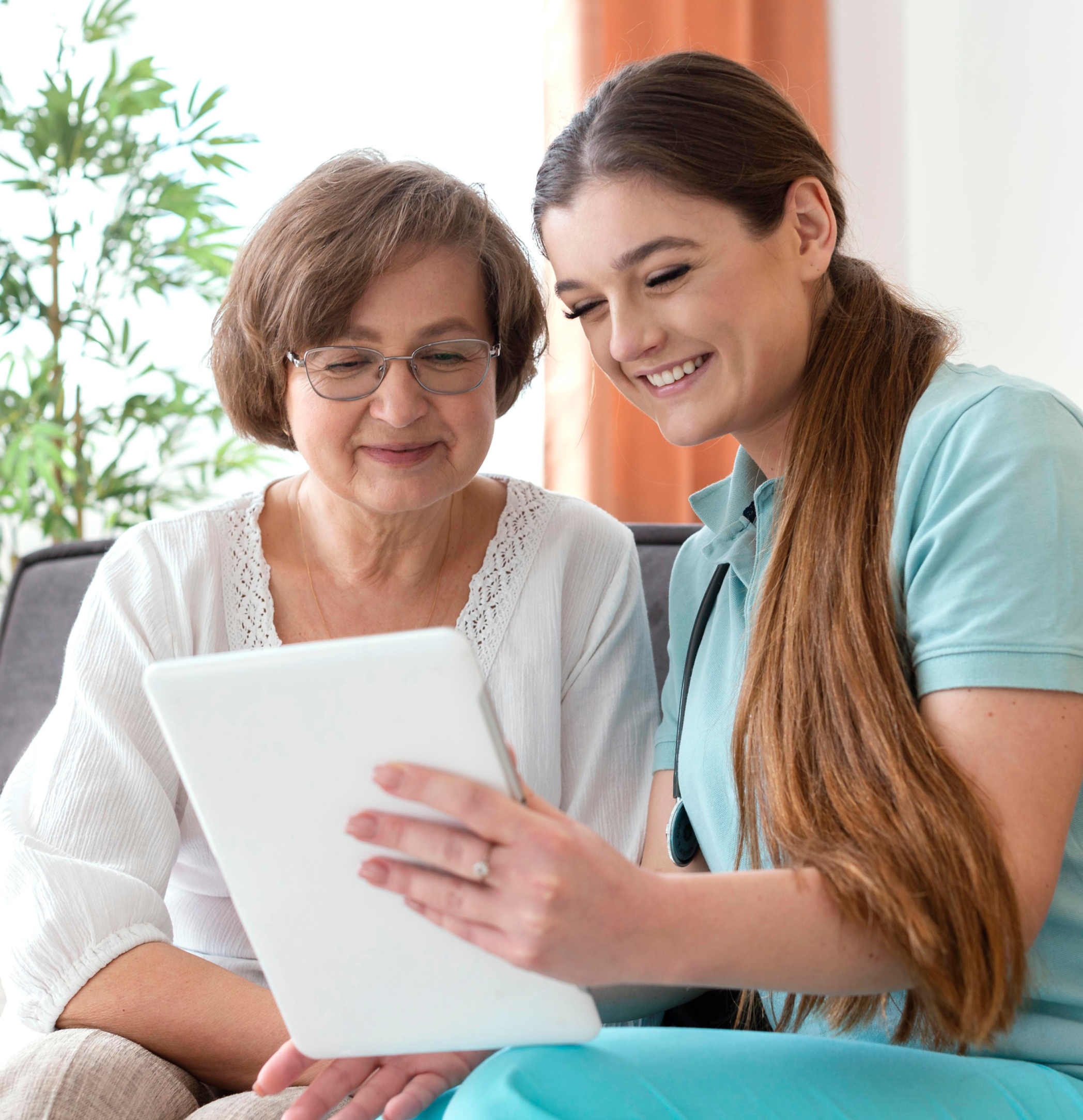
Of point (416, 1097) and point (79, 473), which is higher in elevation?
point (79, 473)

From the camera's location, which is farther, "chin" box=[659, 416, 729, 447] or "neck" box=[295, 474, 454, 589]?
"neck" box=[295, 474, 454, 589]

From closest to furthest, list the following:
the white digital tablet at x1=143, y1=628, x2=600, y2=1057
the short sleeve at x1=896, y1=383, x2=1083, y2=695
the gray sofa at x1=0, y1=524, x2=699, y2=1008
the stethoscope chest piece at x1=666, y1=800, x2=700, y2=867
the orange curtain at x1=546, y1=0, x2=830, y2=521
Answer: the white digital tablet at x1=143, y1=628, x2=600, y2=1057 < the short sleeve at x1=896, y1=383, x2=1083, y2=695 < the stethoscope chest piece at x1=666, y1=800, x2=700, y2=867 < the gray sofa at x1=0, y1=524, x2=699, y2=1008 < the orange curtain at x1=546, y1=0, x2=830, y2=521

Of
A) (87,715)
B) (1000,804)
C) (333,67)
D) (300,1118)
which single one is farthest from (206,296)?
(1000,804)

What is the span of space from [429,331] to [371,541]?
30cm

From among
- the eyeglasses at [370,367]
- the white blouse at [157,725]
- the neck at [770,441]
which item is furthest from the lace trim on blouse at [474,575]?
the neck at [770,441]

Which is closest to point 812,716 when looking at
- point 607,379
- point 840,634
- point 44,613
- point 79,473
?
point 840,634

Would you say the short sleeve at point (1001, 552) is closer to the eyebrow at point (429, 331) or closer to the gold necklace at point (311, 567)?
the eyebrow at point (429, 331)

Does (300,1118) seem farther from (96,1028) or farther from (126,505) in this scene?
(126,505)

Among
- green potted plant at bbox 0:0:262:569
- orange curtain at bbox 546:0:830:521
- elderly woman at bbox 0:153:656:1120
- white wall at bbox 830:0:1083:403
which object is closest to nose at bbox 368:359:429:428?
elderly woman at bbox 0:153:656:1120

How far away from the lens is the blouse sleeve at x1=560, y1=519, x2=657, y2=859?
52.6 inches

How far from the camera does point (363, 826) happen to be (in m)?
0.71

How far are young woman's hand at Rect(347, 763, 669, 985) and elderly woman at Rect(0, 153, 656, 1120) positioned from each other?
1.00 ft

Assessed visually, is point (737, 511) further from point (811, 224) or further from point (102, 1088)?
point (102, 1088)

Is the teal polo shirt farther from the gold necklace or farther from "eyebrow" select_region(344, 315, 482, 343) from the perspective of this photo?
the gold necklace
